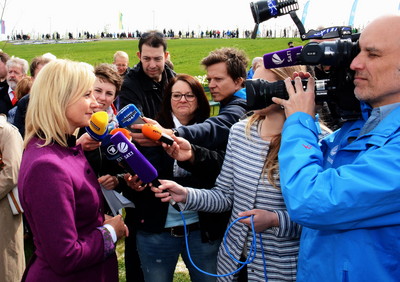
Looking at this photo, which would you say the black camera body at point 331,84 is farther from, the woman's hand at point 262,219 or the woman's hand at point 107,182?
the woman's hand at point 107,182

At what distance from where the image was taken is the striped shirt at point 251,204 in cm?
207

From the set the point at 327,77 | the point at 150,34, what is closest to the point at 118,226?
the point at 327,77

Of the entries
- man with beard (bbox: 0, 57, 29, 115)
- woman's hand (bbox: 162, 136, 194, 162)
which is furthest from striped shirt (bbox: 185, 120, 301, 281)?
man with beard (bbox: 0, 57, 29, 115)

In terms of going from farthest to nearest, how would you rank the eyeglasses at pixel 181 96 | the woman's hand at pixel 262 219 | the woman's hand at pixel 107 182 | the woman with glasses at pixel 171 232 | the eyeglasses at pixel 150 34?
1. the eyeglasses at pixel 150 34
2. the eyeglasses at pixel 181 96
3. the woman with glasses at pixel 171 232
4. the woman's hand at pixel 107 182
5. the woman's hand at pixel 262 219

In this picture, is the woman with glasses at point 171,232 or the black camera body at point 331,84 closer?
the black camera body at point 331,84

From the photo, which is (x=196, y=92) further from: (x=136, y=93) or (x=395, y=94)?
(x=395, y=94)

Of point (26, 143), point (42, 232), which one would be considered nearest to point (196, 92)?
point (26, 143)

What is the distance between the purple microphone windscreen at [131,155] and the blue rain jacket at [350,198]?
33.4 inches

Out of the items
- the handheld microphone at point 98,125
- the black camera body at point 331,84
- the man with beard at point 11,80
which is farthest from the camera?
the man with beard at point 11,80

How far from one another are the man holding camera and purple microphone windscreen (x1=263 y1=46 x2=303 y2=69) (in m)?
0.26

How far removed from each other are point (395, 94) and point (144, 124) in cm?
135

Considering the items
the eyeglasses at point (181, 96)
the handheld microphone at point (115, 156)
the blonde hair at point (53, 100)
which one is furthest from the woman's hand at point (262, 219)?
the eyeglasses at point (181, 96)

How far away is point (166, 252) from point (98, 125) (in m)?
1.08

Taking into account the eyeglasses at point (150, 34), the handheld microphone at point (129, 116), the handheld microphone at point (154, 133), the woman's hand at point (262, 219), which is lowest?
the woman's hand at point (262, 219)
